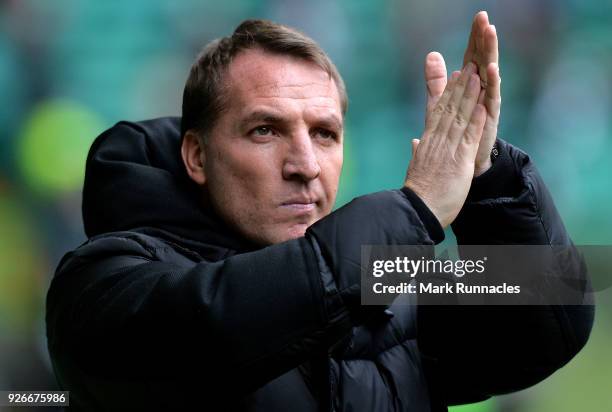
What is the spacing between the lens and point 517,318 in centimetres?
165

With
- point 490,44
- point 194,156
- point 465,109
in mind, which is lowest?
point 194,156

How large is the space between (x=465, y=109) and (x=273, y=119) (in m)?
0.41

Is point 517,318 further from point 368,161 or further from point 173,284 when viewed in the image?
point 368,161

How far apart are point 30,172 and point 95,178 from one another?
5.70 ft

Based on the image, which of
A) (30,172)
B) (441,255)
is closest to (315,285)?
(441,255)

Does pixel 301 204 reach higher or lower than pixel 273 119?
lower

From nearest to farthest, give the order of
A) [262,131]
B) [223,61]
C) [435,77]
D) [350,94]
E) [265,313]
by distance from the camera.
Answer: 1. [265,313]
2. [435,77]
3. [262,131]
4. [223,61]
5. [350,94]

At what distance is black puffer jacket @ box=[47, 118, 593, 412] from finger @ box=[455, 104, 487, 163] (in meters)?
0.16

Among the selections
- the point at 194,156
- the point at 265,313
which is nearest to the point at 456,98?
the point at 265,313

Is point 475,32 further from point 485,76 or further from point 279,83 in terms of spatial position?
point 279,83

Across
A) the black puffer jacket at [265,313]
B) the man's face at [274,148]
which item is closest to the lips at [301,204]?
the man's face at [274,148]

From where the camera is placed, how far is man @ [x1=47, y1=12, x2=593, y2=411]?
4.01 ft

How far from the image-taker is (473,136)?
1.40m

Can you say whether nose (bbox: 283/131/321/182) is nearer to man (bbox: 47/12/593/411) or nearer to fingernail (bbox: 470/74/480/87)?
man (bbox: 47/12/593/411)
